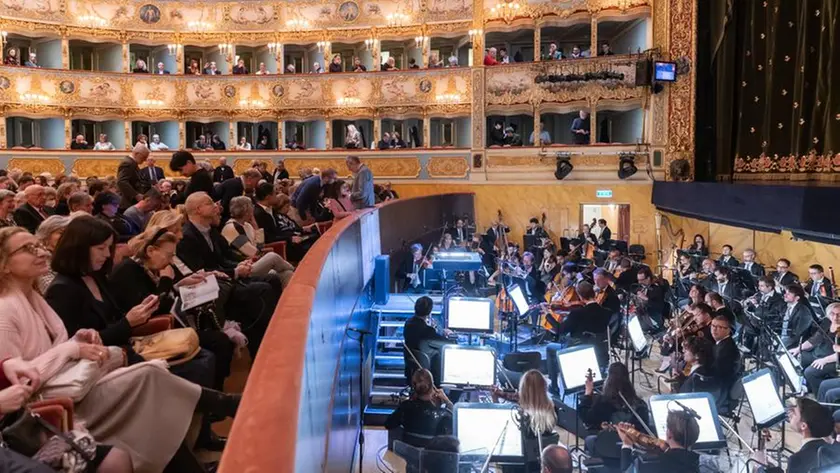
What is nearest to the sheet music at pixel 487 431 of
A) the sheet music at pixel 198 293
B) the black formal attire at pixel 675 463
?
the black formal attire at pixel 675 463

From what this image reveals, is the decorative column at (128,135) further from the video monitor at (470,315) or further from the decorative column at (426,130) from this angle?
the video monitor at (470,315)

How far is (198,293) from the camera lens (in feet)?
14.3

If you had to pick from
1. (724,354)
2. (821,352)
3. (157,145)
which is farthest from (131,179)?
(157,145)

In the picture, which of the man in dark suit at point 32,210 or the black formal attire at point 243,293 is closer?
the black formal attire at point 243,293

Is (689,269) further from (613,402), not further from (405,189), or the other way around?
(405,189)

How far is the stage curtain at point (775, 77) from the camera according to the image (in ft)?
50.0

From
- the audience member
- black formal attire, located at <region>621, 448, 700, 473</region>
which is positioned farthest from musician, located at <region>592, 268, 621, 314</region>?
the audience member

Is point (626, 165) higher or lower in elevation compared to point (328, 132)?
lower

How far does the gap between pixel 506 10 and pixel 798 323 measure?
15815 mm

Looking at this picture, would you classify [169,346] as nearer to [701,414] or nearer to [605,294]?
[701,414]

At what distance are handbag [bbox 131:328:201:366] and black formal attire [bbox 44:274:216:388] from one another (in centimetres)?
5

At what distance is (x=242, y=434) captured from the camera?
158cm

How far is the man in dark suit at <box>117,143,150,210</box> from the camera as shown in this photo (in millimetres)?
8781

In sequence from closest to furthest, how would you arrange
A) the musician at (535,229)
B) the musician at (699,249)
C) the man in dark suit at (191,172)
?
the man in dark suit at (191,172), the musician at (699,249), the musician at (535,229)
